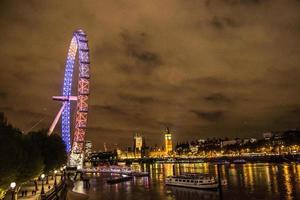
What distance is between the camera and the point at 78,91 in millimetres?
68625

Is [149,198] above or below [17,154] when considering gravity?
below

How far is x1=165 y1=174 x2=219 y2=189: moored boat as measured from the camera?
5166cm

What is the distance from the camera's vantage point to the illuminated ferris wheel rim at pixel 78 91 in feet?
221

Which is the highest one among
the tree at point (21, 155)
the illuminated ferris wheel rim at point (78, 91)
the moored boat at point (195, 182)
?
the illuminated ferris wheel rim at point (78, 91)

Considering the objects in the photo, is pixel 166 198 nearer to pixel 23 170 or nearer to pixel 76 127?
pixel 23 170

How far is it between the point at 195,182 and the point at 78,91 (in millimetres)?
26997

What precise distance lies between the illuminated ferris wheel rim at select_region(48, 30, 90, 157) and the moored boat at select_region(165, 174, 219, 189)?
19.9m

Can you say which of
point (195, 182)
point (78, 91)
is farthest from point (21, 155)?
point (78, 91)

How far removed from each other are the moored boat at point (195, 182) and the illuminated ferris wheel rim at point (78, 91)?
1990 cm

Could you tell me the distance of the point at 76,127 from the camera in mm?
70250

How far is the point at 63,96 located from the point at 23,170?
4117 cm

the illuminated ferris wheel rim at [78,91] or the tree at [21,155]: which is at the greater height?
the illuminated ferris wheel rim at [78,91]

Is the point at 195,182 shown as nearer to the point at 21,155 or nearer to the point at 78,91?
the point at 78,91

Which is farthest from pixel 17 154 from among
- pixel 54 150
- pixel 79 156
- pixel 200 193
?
pixel 79 156
